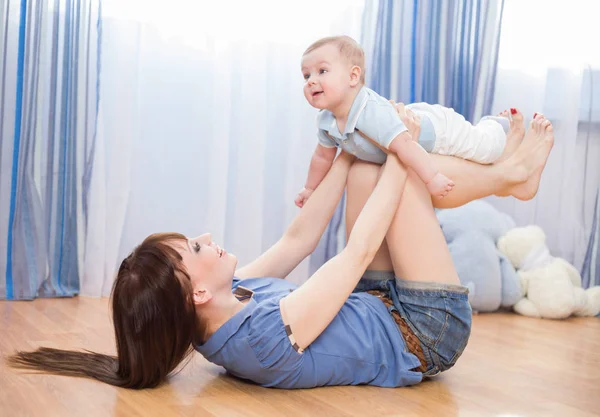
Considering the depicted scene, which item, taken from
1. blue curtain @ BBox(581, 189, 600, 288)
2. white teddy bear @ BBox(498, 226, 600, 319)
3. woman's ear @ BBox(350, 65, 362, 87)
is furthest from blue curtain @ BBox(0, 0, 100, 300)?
blue curtain @ BBox(581, 189, 600, 288)

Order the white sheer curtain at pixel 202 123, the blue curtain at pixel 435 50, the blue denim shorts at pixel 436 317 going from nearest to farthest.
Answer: the blue denim shorts at pixel 436 317, the white sheer curtain at pixel 202 123, the blue curtain at pixel 435 50

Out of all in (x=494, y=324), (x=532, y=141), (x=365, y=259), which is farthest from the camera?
(x=494, y=324)

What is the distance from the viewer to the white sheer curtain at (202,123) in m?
2.74

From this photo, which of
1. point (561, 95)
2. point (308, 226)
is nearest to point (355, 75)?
point (308, 226)

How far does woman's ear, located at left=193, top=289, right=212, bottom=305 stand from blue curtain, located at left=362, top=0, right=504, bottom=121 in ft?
6.01

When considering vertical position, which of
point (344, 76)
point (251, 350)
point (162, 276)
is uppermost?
point (344, 76)

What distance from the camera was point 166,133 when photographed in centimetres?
286

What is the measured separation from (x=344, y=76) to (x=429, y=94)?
152cm

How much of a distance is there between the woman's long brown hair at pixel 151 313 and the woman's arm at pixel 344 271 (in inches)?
8.1

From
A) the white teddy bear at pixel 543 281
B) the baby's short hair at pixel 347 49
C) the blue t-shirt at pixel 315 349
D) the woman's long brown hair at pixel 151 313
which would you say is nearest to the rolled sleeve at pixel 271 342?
the blue t-shirt at pixel 315 349

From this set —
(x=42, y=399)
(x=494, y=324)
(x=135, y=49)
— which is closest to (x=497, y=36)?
(x=494, y=324)

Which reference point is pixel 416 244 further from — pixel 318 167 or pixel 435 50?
pixel 435 50

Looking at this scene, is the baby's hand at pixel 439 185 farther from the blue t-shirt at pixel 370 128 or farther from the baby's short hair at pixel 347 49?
the baby's short hair at pixel 347 49

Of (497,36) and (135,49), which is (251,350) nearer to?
(135,49)
